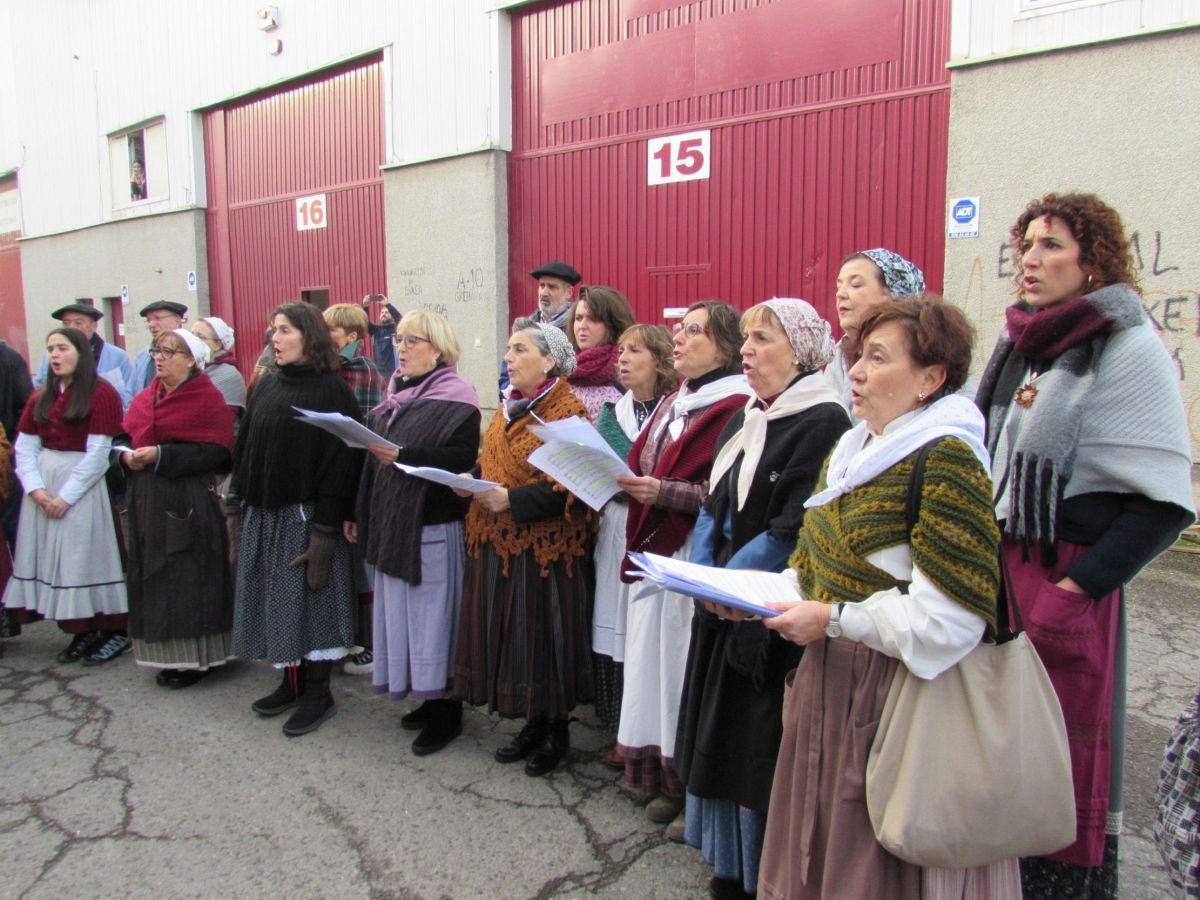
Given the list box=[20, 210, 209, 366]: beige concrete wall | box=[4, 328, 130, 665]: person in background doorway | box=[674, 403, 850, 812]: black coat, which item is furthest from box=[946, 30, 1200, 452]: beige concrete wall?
box=[20, 210, 209, 366]: beige concrete wall

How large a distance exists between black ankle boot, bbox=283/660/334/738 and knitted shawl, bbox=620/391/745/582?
1.70m

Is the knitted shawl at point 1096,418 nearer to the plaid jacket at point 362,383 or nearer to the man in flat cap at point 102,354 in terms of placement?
the plaid jacket at point 362,383

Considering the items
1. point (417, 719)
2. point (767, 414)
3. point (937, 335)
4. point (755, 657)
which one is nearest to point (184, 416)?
point (417, 719)

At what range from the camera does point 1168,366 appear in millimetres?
2049

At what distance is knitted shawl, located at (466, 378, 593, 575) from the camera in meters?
3.33

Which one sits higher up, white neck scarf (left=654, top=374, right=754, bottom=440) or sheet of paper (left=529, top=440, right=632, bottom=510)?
white neck scarf (left=654, top=374, right=754, bottom=440)

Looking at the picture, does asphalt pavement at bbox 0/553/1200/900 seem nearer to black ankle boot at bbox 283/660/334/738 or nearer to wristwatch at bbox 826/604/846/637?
black ankle boot at bbox 283/660/334/738

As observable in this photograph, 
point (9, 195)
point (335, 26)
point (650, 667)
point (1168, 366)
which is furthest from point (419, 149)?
point (9, 195)

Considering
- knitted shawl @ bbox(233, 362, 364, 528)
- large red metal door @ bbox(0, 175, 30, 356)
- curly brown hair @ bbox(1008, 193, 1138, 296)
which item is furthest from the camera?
large red metal door @ bbox(0, 175, 30, 356)

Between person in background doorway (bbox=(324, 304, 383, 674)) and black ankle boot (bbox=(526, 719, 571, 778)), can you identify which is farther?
person in background doorway (bbox=(324, 304, 383, 674))

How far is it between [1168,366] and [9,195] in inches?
815

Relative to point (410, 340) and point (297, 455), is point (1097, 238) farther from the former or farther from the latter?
point (297, 455)

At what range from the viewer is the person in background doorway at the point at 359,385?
4043 mm

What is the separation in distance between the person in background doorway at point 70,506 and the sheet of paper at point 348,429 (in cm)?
173
